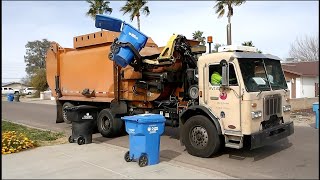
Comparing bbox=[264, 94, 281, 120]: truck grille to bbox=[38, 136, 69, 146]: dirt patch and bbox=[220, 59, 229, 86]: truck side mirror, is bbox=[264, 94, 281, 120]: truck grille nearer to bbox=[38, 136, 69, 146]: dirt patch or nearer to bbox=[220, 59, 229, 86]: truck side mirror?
bbox=[220, 59, 229, 86]: truck side mirror

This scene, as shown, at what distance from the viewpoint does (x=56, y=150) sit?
8883mm

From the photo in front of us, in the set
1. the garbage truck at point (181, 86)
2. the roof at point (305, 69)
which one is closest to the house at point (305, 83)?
the roof at point (305, 69)

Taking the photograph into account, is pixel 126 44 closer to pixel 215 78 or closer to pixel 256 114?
pixel 215 78

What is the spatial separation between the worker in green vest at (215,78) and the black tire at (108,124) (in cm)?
427

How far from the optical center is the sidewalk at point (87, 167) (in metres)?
6.36

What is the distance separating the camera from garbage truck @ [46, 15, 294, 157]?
7.48 metres

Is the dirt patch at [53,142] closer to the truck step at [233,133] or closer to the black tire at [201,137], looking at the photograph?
the black tire at [201,137]

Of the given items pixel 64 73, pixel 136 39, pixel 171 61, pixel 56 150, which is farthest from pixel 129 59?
pixel 64 73

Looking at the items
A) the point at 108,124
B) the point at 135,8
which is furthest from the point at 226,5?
the point at 108,124

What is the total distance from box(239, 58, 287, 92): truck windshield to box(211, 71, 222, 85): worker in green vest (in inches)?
22.2

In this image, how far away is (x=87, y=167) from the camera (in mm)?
6973

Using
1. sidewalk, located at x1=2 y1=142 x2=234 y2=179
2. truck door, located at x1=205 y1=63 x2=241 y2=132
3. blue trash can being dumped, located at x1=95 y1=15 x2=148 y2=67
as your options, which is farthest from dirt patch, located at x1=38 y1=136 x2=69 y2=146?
truck door, located at x1=205 y1=63 x2=241 y2=132

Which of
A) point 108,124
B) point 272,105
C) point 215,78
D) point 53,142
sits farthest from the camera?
point 108,124

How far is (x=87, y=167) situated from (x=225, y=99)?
3201 mm
